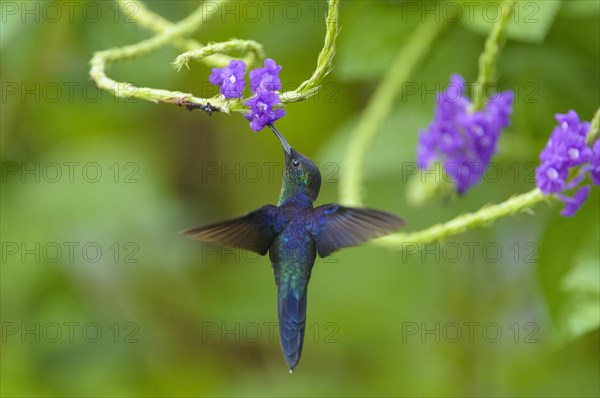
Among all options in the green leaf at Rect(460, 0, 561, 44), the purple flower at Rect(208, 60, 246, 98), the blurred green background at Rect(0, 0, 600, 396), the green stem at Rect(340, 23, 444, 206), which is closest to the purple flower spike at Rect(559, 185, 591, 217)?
the green leaf at Rect(460, 0, 561, 44)

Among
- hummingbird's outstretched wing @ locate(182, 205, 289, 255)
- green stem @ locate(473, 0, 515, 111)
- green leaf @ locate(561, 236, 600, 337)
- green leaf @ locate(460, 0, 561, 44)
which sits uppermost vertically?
green leaf @ locate(460, 0, 561, 44)

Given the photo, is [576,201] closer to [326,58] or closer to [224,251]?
[326,58]

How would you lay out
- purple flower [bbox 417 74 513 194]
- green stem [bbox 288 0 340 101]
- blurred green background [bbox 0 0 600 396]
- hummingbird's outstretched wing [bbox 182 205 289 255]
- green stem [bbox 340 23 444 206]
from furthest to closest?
blurred green background [bbox 0 0 600 396]
green stem [bbox 340 23 444 206]
purple flower [bbox 417 74 513 194]
hummingbird's outstretched wing [bbox 182 205 289 255]
green stem [bbox 288 0 340 101]

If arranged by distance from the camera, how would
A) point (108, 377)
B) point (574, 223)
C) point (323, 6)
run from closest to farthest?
point (574, 223) → point (323, 6) → point (108, 377)

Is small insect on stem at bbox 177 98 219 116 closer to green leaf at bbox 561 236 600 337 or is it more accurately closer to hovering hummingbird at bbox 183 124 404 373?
hovering hummingbird at bbox 183 124 404 373

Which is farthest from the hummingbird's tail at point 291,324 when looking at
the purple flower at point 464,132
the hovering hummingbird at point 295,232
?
the purple flower at point 464,132

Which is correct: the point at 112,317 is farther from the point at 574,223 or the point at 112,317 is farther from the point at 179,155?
the point at 574,223

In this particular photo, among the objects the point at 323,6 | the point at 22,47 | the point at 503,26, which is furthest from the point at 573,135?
the point at 22,47
